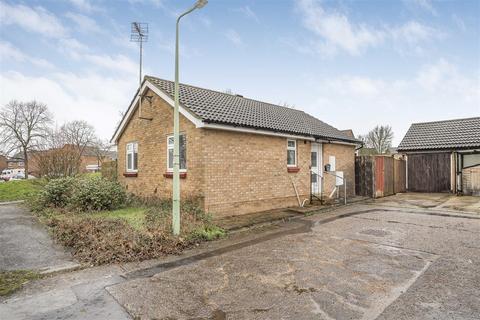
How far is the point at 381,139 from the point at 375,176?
36.2m

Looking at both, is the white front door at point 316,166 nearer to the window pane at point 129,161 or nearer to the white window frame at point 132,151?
the white window frame at point 132,151

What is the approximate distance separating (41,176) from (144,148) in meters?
8.85

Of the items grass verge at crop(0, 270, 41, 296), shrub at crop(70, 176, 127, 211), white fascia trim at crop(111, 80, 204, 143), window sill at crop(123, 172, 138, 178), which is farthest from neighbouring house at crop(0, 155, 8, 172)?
grass verge at crop(0, 270, 41, 296)

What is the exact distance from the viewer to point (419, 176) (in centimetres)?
1728

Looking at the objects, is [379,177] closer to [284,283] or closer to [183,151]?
[183,151]

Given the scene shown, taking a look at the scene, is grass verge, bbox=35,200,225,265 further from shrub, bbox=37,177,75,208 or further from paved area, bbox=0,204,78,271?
shrub, bbox=37,177,75,208

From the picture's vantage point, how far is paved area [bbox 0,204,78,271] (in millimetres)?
5246

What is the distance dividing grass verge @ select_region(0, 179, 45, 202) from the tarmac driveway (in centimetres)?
1548

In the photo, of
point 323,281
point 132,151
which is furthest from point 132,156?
point 323,281

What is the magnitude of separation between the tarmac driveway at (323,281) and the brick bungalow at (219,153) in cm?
338

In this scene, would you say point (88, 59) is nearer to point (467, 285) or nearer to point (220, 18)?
point (220, 18)

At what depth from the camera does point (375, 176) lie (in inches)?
580

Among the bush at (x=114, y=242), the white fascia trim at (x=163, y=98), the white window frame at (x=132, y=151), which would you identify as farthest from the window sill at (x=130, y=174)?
the bush at (x=114, y=242)

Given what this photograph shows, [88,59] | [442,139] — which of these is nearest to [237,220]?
[88,59]
